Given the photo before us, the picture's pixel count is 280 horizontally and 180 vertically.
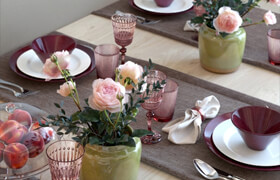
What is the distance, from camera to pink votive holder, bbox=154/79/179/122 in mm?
1445

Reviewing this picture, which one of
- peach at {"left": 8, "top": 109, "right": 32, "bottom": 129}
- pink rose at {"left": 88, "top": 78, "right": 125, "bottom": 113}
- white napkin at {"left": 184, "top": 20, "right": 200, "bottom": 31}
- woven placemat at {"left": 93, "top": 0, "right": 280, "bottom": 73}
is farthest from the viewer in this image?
white napkin at {"left": 184, "top": 20, "right": 200, "bottom": 31}

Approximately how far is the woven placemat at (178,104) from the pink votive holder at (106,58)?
0.07m

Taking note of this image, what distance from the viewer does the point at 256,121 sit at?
1.37 m

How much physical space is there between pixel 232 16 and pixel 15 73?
0.74 m

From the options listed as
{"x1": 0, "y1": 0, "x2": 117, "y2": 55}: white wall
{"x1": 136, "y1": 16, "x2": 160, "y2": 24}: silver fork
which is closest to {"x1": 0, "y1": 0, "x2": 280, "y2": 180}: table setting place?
{"x1": 136, "y1": 16, "x2": 160, "y2": 24}: silver fork

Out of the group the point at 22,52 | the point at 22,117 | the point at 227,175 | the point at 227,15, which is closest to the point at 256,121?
the point at 227,175

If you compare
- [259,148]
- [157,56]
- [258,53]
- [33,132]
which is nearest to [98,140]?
[33,132]

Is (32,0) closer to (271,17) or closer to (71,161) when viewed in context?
(271,17)

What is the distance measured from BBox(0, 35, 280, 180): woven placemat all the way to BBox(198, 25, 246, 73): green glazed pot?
101 millimetres

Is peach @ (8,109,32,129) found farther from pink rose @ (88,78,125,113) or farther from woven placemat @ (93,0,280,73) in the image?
woven placemat @ (93,0,280,73)

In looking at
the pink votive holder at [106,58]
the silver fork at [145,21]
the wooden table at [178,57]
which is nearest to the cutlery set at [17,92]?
the pink votive holder at [106,58]

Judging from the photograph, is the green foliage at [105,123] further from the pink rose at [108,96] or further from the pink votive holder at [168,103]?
the pink votive holder at [168,103]

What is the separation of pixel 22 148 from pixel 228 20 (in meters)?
0.80

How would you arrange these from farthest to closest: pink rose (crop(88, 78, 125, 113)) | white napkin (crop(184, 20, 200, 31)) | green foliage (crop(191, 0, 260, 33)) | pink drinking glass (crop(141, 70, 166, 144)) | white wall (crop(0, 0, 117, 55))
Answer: white wall (crop(0, 0, 117, 55)), white napkin (crop(184, 20, 200, 31)), green foliage (crop(191, 0, 260, 33)), pink drinking glass (crop(141, 70, 166, 144)), pink rose (crop(88, 78, 125, 113))
